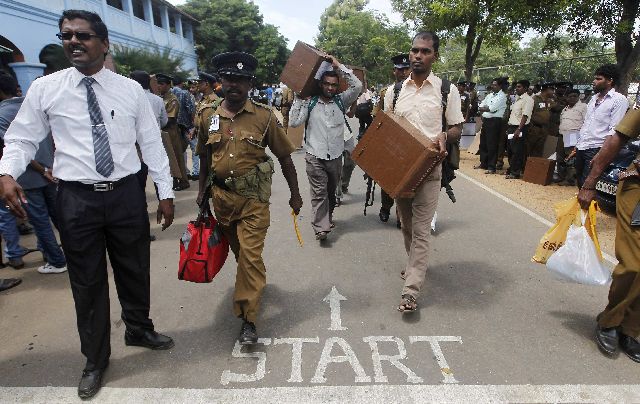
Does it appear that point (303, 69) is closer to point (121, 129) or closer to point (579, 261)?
point (121, 129)

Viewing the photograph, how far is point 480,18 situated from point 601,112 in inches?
329

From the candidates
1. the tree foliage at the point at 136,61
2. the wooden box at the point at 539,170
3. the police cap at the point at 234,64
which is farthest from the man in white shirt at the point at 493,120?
the tree foliage at the point at 136,61

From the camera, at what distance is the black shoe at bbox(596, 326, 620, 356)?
115 inches

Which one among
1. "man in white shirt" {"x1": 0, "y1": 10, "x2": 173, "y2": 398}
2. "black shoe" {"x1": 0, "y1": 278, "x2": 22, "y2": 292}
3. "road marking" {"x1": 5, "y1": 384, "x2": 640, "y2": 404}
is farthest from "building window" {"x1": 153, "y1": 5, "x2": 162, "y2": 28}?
"road marking" {"x1": 5, "y1": 384, "x2": 640, "y2": 404}

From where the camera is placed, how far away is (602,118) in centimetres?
546

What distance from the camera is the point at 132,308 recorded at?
295 centimetres

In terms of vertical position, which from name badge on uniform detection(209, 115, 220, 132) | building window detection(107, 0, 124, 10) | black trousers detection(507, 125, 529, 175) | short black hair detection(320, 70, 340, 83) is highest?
building window detection(107, 0, 124, 10)

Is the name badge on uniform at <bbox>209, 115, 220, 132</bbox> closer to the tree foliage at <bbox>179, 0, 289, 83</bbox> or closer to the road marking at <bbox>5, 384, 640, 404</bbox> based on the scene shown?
the road marking at <bbox>5, 384, 640, 404</bbox>

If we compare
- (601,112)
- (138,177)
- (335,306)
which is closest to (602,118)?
(601,112)

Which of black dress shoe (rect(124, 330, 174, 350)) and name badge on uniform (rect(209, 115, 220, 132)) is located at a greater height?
name badge on uniform (rect(209, 115, 220, 132))

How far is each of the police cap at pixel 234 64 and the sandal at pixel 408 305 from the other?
206 cm

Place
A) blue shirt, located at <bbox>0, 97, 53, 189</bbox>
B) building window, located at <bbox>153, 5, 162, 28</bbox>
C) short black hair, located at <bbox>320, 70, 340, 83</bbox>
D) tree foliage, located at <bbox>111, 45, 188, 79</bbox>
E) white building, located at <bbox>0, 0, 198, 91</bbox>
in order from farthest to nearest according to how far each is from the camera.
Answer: building window, located at <bbox>153, 5, 162, 28</bbox> < tree foliage, located at <bbox>111, 45, 188, 79</bbox> < white building, located at <bbox>0, 0, 198, 91</bbox> < short black hair, located at <bbox>320, 70, 340, 83</bbox> < blue shirt, located at <bbox>0, 97, 53, 189</bbox>

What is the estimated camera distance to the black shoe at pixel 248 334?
2.98 meters

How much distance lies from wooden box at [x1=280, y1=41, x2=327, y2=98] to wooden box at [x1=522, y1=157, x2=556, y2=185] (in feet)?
17.6
